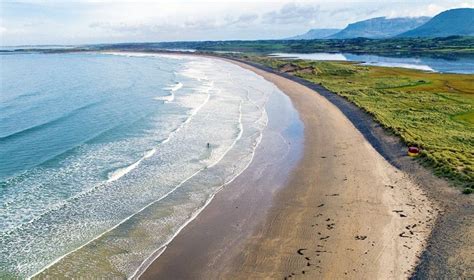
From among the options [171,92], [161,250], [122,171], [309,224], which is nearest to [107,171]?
[122,171]

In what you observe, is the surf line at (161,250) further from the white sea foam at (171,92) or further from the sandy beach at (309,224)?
the white sea foam at (171,92)

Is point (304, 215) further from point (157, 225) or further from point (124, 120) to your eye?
point (124, 120)

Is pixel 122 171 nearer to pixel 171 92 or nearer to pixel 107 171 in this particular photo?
pixel 107 171

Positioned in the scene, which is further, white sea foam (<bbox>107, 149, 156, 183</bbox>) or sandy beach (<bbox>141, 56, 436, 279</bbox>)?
white sea foam (<bbox>107, 149, 156, 183</bbox>)

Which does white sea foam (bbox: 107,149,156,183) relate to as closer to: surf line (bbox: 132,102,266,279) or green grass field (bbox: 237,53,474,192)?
surf line (bbox: 132,102,266,279)

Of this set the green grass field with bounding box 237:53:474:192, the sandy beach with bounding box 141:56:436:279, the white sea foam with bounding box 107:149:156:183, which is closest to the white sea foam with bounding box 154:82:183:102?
the green grass field with bounding box 237:53:474:192
